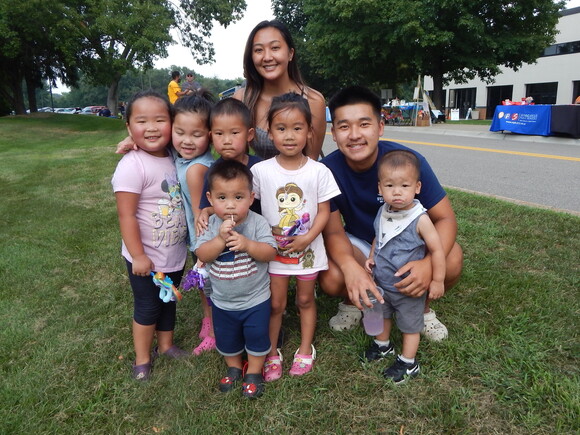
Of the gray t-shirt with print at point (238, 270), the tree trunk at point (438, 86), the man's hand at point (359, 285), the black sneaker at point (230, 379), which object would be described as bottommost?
the black sneaker at point (230, 379)

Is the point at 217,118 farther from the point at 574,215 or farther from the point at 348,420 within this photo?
the point at 574,215

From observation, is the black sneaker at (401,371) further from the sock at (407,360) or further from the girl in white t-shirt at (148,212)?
the girl in white t-shirt at (148,212)

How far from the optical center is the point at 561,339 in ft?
8.11

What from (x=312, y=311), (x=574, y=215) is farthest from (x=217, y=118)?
(x=574, y=215)

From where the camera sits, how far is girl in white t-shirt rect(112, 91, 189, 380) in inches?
86.6

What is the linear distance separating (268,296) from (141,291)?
0.70 m


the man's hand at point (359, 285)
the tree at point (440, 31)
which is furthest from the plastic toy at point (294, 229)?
the tree at point (440, 31)

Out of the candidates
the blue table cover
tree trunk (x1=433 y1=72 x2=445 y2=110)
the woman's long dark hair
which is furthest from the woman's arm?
tree trunk (x1=433 y1=72 x2=445 y2=110)

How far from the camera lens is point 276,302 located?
2330 mm

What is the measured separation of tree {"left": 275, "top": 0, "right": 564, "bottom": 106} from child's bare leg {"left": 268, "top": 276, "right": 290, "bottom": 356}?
20854 mm

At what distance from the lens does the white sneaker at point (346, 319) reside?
Answer: 2.77m

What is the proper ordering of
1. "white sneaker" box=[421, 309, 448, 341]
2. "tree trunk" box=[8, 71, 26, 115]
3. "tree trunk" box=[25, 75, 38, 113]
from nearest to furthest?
"white sneaker" box=[421, 309, 448, 341] → "tree trunk" box=[8, 71, 26, 115] → "tree trunk" box=[25, 75, 38, 113]

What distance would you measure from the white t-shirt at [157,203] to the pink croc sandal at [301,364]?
2.72ft

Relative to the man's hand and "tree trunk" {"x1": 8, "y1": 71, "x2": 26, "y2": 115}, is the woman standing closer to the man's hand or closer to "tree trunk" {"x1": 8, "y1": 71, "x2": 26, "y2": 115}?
the man's hand
